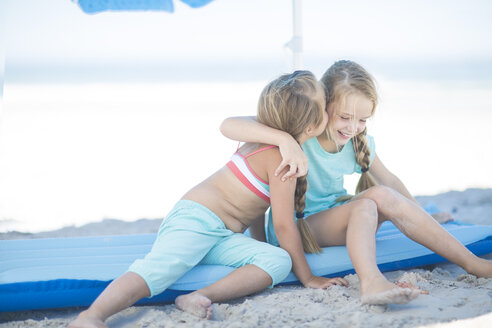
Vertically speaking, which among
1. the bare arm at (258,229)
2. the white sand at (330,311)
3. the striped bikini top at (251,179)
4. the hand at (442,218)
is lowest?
the white sand at (330,311)

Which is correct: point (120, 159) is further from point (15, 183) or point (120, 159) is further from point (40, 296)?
point (40, 296)

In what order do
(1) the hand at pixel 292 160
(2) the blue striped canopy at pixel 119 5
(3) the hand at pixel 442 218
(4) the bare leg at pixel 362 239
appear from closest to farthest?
(4) the bare leg at pixel 362 239
(1) the hand at pixel 292 160
(3) the hand at pixel 442 218
(2) the blue striped canopy at pixel 119 5

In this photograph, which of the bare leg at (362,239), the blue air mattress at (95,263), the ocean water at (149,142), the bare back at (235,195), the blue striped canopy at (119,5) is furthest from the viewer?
the ocean water at (149,142)

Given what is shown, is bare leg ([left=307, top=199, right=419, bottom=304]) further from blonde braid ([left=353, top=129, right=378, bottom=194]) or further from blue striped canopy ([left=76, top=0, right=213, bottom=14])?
blue striped canopy ([left=76, top=0, right=213, bottom=14])

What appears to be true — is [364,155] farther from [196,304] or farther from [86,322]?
[86,322]

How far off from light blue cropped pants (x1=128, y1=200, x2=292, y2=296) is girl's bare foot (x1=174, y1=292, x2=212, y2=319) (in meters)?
0.09

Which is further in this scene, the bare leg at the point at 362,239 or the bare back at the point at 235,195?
the bare back at the point at 235,195

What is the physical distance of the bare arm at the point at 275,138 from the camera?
2352 millimetres

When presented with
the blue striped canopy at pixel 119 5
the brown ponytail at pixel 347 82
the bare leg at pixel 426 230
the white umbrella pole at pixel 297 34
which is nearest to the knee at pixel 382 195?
the bare leg at pixel 426 230

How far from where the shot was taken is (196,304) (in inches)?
81.7

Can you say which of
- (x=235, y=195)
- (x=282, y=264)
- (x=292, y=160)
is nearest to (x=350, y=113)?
(x=292, y=160)

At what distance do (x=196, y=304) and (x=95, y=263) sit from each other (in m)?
0.75

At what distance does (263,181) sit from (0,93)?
1.22 meters

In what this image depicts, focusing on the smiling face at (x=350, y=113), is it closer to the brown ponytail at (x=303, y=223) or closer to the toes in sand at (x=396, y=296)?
the brown ponytail at (x=303, y=223)
